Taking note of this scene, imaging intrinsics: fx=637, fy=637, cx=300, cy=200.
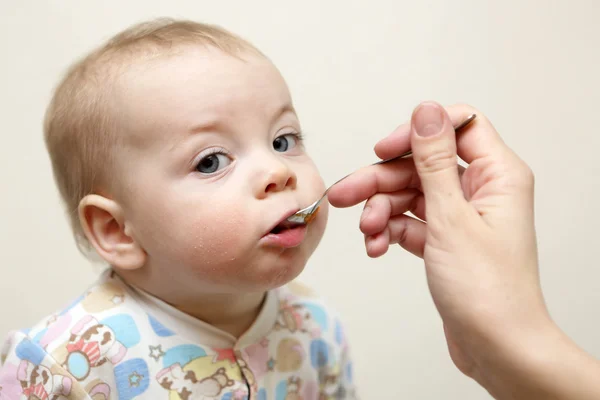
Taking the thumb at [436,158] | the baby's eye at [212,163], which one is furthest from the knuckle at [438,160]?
the baby's eye at [212,163]

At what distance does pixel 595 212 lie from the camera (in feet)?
4.71

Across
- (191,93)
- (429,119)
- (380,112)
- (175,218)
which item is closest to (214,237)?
(175,218)

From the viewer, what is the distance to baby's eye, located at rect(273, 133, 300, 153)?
772mm

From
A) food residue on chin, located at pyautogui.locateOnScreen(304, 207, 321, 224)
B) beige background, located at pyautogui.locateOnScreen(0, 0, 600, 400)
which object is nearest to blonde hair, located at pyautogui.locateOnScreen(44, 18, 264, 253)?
food residue on chin, located at pyautogui.locateOnScreen(304, 207, 321, 224)

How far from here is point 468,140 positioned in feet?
2.37

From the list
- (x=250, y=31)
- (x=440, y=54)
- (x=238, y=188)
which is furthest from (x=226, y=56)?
(x=440, y=54)

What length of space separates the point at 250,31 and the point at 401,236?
75 cm

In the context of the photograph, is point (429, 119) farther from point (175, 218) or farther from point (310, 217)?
point (175, 218)

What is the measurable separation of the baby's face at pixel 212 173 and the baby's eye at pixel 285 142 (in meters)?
0.02

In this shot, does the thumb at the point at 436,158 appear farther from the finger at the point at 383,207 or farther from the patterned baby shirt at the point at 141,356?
the patterned baby shirt at the point at 141,356

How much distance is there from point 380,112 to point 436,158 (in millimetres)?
796

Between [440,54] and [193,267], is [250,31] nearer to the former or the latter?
[440,54]

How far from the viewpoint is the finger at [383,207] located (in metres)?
0.78

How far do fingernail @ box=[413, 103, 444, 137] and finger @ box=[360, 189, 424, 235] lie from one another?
130 millimetres
